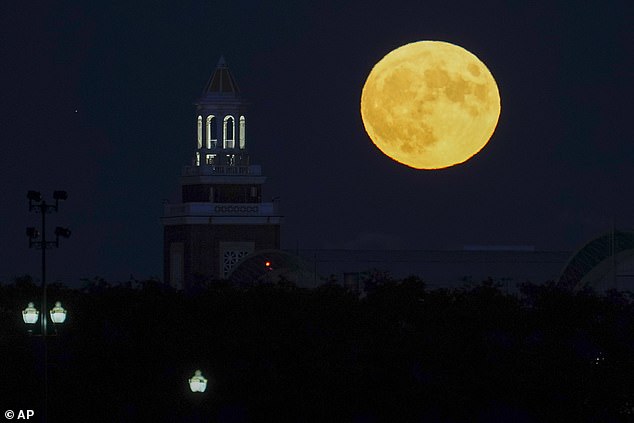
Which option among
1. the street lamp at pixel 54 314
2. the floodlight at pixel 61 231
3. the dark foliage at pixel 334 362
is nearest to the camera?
the street lamp at pixel 54 314

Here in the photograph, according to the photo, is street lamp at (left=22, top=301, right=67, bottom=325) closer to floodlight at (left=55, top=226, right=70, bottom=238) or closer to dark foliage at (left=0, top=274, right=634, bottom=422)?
floodlight at (left=55, top=226, right=70, bottom=238)

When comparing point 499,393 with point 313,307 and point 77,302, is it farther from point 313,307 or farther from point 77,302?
point 77,302

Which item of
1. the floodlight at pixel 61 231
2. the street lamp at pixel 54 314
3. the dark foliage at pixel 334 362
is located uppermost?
the floodlight at pixel 61 231

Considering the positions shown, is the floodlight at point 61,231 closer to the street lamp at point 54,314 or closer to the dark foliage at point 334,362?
the street lamp at point 54,314

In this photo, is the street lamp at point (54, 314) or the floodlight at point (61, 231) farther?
the floodlight at point (61, 231)

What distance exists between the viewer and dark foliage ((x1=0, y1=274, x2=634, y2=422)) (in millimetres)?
100562

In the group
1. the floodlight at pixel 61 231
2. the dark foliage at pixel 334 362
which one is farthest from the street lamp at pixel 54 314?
the dark foliage at pixel 334 362

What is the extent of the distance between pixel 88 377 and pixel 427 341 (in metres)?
13.0

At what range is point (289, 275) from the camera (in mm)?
187000

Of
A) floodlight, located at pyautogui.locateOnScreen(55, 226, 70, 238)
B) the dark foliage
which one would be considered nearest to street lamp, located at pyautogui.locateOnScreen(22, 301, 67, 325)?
floodlight, located at pyautogui.locateOnScreen(55, 226, 70, 238)

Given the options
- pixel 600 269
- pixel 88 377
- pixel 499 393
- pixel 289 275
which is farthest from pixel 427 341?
pixel 289 275

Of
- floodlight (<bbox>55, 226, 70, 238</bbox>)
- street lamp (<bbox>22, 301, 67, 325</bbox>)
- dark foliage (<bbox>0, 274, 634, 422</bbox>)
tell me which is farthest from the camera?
dark foliage (<bbox>0, 274, 634, 422</bbox>)

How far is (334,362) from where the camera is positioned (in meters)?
103

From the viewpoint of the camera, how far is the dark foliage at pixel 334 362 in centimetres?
10056
